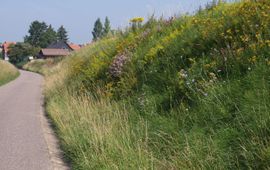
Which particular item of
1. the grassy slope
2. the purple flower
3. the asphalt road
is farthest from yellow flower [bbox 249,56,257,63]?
the grassy slope

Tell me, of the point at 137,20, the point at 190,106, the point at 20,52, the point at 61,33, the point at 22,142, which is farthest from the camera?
the point at 61,33

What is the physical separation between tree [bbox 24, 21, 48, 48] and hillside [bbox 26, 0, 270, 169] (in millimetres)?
137557

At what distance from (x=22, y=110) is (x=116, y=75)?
16.5 feet

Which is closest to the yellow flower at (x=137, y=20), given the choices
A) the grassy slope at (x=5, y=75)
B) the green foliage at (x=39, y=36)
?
the grassy slope at (x=5, y=75)

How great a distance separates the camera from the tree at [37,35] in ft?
473

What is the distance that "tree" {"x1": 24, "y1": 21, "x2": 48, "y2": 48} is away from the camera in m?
144

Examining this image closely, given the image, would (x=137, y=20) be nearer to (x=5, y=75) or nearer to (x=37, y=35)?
(x=5, y=75)

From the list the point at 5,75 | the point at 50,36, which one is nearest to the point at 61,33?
the point at 50,36

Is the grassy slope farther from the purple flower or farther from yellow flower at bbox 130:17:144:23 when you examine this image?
the purple flower

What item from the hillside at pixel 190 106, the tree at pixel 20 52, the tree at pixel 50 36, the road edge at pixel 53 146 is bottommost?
the road edge at pixel 53 146

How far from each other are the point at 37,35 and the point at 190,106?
144613 mm

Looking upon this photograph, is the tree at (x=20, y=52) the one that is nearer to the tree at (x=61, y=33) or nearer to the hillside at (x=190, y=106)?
the tree at (x=61, y=33)

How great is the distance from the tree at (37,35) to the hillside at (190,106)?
451 ft

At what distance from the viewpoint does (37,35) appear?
5763 inches
